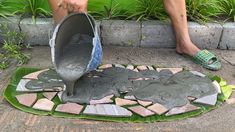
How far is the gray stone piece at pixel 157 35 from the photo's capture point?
2871 millimetres

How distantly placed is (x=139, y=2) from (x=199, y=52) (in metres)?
0.66

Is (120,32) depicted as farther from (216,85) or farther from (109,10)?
(216,85)

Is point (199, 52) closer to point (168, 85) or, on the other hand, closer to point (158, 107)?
point (168, 85)

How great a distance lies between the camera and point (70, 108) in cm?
210

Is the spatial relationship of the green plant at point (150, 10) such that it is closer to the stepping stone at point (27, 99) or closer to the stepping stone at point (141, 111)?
the stepping stone at point (141, 111)

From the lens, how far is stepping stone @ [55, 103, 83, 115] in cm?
207

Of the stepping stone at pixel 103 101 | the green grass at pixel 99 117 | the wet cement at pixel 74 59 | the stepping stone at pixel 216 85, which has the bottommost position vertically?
the green grass at pixel 99 117

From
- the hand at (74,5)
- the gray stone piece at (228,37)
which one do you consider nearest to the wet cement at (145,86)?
the hand at (74,5)

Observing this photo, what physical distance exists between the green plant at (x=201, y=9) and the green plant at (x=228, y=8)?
5 cm

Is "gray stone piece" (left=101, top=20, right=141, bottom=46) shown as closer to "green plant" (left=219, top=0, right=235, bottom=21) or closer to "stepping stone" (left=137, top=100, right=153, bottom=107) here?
"green plant" (left=219, top=0, right=235, bottom=21)

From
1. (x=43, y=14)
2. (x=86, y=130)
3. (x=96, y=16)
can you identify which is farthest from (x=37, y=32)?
(x=86, y=130)

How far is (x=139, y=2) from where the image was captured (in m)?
2.98

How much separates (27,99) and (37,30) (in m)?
0.87

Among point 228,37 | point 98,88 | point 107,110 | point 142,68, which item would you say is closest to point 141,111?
point 107,110
